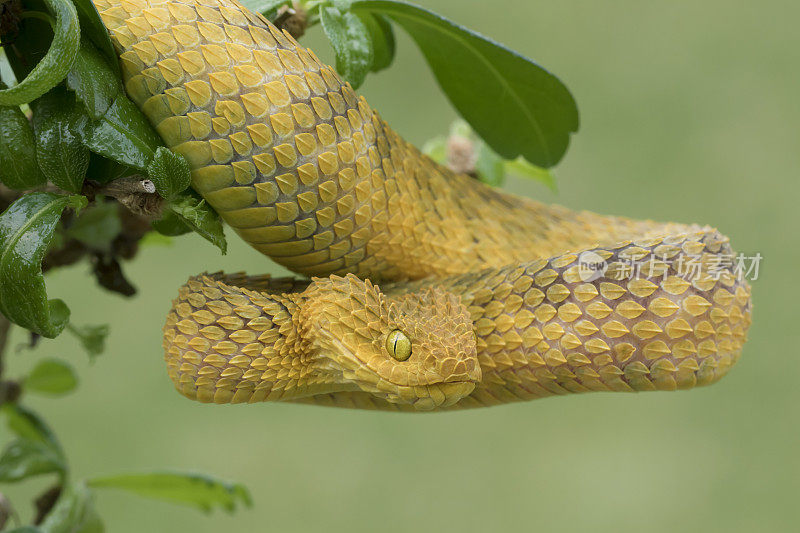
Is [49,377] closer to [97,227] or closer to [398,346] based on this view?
[97,227]

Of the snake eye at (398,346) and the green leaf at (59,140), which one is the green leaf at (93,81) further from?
the snake eye at (398,346)

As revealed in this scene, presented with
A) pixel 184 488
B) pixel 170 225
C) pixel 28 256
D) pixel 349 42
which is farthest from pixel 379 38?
pixel 184 488

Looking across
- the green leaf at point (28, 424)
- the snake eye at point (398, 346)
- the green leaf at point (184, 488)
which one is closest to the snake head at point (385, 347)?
the snake eye at point (398, 346)

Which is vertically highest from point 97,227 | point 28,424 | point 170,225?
point 170,225

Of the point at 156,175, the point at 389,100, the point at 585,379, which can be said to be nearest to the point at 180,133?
the point at 156,175

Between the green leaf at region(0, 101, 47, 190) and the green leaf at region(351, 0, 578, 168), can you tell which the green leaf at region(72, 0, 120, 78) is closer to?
the green leaf at region(0, 101, 47, 190)

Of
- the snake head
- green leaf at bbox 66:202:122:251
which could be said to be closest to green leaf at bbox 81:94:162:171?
the snake head
